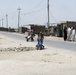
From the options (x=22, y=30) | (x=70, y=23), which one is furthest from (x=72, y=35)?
(x=22, y=30)

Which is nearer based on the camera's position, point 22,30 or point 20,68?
point 20,68

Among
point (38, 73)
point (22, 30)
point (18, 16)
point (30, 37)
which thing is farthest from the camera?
point (18, 16)

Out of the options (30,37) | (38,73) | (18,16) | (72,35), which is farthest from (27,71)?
(18,16)

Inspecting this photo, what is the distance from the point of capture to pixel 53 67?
14062 millimetres

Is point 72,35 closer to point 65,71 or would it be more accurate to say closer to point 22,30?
point 65,71

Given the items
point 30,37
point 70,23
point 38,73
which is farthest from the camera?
point 70,23

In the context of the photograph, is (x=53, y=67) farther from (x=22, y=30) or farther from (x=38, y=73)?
(x=22, y=30)

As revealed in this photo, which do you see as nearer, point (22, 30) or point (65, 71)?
point (65, 71)

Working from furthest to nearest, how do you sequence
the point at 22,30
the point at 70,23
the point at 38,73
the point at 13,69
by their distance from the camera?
the point at 22,30, the point at 70,23, the point at 13,69, the point at 38,73

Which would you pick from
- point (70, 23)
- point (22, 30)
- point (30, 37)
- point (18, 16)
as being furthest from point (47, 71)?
point (18, 16)

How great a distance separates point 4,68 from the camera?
1383 centimetres

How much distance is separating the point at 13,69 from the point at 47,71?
150 cm

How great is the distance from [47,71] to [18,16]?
128887 mm

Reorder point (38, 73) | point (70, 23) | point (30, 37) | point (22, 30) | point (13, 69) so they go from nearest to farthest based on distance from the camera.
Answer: point (38, 73), point (13, 69), point (30, 37), point (70, 23), point (22, 30)
